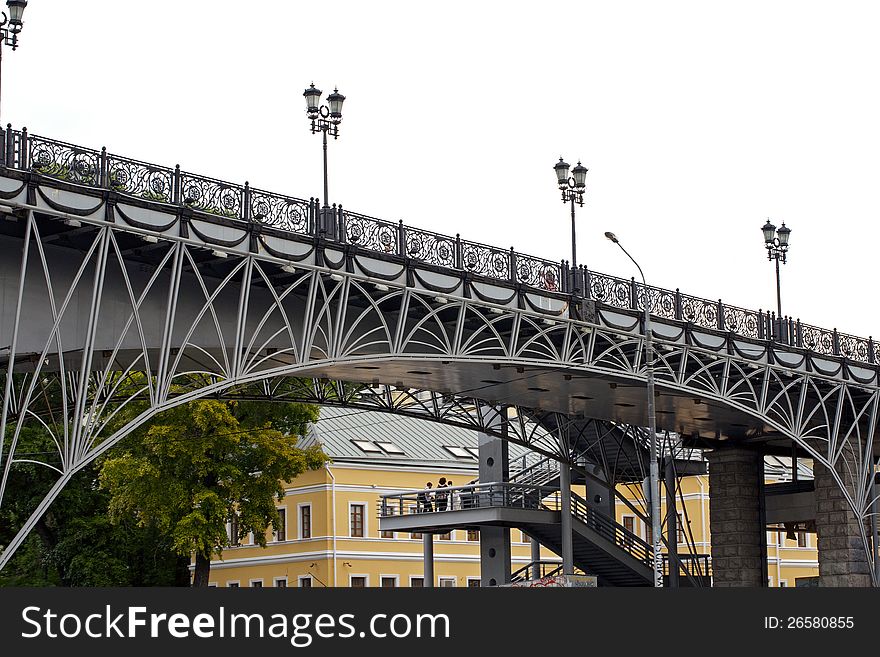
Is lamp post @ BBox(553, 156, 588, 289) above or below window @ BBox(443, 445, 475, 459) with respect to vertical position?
above

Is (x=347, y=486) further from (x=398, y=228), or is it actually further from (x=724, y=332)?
(x=398, y=228)

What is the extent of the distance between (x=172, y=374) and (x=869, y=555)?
25234mm

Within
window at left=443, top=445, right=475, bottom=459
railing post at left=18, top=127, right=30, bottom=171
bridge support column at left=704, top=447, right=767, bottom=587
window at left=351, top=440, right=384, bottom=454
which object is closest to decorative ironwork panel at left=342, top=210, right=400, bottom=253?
railing post at left=18, top=127, right=30, bottom=171

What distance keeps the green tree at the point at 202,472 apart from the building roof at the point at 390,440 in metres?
16.3

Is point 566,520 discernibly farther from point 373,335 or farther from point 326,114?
point 326,114

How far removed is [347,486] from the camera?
64.7 meters

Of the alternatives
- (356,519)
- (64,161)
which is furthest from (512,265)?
(356,519)

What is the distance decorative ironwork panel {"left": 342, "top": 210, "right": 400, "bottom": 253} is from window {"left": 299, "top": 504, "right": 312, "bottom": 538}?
121ft

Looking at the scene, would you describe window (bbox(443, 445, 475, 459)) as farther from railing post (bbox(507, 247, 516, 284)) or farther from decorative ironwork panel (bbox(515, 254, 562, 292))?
railing post (bbox(507, 247, 516, 284))

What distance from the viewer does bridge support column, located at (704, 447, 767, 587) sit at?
152ft

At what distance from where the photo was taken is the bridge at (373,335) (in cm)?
2511

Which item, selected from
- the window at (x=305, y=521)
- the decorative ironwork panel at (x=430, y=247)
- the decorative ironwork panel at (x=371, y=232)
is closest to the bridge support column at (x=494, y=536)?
the decorative ironwork panel at (x=430, y=247)

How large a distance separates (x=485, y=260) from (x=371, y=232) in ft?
11.2

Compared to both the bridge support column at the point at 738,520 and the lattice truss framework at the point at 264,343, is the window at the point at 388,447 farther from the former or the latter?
the lattice truss framework at the point at 264,343
